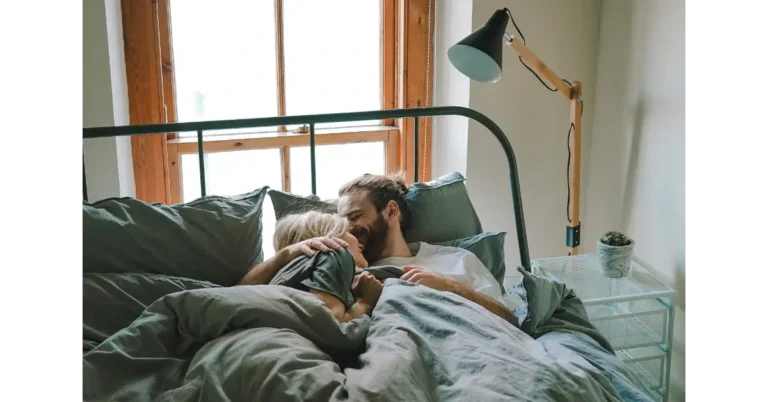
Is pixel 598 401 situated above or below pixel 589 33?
below

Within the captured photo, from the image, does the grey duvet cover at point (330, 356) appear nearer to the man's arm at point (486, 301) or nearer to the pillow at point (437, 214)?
the man's arm at point (486, 301)

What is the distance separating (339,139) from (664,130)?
3.57 ft

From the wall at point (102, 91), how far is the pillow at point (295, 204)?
62 cm

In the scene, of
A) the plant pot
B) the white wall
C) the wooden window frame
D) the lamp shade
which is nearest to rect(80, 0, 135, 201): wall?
the wooden window frame

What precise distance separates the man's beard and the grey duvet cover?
13.9 inches

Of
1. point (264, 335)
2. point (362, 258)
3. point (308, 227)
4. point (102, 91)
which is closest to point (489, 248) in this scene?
point (362, 258)

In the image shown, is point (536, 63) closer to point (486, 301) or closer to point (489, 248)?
point (489, 248)

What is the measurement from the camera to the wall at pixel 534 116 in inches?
96.4

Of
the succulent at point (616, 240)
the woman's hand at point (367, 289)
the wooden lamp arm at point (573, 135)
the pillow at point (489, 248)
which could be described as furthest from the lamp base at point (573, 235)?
the woman's hand at point (367, 289)

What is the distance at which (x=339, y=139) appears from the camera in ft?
8.44
